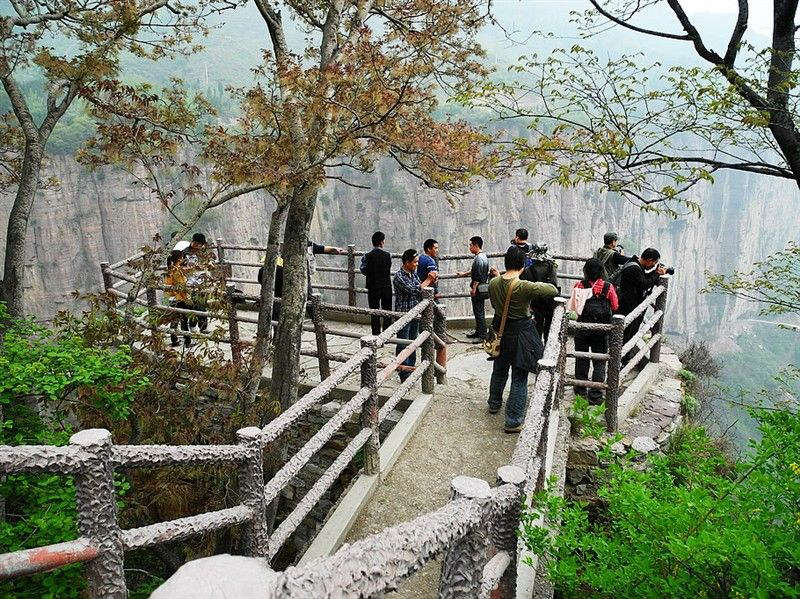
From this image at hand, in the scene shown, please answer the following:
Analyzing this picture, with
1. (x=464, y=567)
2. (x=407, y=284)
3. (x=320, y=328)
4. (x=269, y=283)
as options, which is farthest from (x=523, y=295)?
(x=269, y=283)

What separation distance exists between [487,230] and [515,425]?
57.6 meters

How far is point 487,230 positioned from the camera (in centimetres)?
6128

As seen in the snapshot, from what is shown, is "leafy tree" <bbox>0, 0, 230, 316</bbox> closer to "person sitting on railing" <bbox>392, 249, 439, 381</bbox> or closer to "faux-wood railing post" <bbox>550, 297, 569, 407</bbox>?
"person sitting on railing" <bbox>392, 249, 439, 381</bbox>

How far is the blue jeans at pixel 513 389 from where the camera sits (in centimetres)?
503

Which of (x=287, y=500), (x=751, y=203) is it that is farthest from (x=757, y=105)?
(x=751, y=203)

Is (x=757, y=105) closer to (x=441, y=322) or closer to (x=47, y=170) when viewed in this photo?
(x=441, y=322)

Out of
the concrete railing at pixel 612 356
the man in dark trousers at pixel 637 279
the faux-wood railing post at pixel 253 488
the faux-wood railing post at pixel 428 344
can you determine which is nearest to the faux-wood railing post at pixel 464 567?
the faux-wood railing post at pixel 253 488

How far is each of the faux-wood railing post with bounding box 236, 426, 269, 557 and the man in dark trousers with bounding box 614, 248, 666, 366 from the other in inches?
212

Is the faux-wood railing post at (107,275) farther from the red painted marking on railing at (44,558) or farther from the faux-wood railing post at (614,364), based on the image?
the faux-wood railing post at (614,364)

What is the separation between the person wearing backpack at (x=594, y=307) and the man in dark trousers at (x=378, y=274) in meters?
2.80

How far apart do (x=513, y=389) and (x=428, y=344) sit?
1.19m

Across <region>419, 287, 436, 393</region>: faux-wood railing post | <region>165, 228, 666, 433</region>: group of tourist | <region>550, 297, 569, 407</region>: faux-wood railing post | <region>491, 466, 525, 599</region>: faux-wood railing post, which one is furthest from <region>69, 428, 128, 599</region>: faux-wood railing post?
<region>419, 287, 436, 393</region>: faux-wood railing post

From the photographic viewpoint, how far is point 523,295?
4863 millimetres

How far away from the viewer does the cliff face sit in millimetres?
38406
